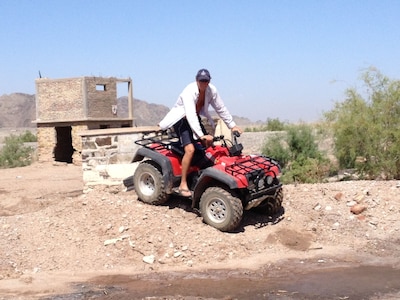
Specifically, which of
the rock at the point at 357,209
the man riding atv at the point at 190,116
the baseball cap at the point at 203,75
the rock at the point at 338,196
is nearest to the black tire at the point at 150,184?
the man riding atv at the point at 190,116

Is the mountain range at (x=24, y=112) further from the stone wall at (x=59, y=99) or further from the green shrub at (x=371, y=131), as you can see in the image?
the green shrub at (x=371, y=131)

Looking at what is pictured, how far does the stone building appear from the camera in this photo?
24953 mm

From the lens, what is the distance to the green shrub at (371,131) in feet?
44.5

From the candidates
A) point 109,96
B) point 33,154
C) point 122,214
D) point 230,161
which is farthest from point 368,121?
point 33,154

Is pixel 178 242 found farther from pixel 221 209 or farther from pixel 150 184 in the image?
pixel 150 184

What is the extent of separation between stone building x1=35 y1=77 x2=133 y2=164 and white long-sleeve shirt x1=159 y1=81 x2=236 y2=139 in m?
16.6

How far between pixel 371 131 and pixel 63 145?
1810cm

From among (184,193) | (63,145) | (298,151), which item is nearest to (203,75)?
(184,193)

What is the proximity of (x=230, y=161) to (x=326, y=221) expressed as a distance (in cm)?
195

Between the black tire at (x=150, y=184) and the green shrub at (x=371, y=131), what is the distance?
700 centimetres

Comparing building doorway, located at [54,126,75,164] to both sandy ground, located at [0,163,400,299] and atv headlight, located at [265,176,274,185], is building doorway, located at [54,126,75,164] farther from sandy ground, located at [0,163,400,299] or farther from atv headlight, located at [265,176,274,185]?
atv headlight, located at [265,176,274,185]

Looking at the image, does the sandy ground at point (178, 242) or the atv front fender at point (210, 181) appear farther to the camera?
the atv front fender at point (210, 181)

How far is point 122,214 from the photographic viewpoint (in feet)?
27.9

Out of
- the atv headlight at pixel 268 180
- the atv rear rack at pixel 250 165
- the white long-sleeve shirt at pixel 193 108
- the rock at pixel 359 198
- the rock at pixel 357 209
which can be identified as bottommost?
the rock at pixel 357 209
